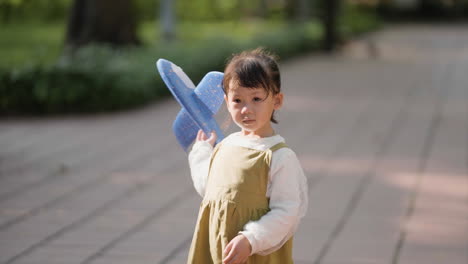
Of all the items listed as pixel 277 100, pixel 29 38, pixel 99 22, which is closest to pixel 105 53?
pixel 99 22

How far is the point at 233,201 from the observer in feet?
8.05

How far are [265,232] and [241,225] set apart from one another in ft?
0.34

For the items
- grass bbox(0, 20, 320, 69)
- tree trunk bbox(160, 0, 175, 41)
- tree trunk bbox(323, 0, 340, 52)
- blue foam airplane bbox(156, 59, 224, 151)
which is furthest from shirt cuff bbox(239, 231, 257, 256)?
tree trunk bbox(160, 0, 175, 41)

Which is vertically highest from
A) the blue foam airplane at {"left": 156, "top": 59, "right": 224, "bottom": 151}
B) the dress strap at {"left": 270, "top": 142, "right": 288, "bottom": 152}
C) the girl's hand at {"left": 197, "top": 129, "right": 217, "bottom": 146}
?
the blue foam airplane at {"left": 156, "top": 59, "right": 224, "bottom": 151}

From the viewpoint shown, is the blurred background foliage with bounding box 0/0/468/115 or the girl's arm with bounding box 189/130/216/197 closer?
the girl's arm with bounding box 189/130/216/197

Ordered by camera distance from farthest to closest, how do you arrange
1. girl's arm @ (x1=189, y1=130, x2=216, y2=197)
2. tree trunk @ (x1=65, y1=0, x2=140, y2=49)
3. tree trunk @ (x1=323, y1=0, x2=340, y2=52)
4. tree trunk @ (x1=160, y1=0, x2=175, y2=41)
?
tree trunk @ (x1=160, y1=0, x2=175, y2=41), tree trunk @ (x1=323, y1=0, x2=340, y2=52), tree trunk @ (x1=65, y1=0, x2=140, y2=49), girl's arm @ (x1=189, y1=130, x2=216, y2=197)

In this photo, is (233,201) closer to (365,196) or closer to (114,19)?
(365,196)

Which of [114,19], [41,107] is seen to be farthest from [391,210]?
[114,19]

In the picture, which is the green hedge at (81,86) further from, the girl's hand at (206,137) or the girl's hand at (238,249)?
the girl's hand at (238,249)

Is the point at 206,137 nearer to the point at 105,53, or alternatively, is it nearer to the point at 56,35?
the point at 105,53

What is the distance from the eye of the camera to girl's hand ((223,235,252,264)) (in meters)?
2.38

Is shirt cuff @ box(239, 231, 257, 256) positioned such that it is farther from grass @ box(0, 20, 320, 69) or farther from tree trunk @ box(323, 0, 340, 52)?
tree trunk @ box(323, 0, 340, 52)

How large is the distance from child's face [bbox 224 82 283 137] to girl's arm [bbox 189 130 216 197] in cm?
28

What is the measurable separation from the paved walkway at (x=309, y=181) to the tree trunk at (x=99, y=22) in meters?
2.86
